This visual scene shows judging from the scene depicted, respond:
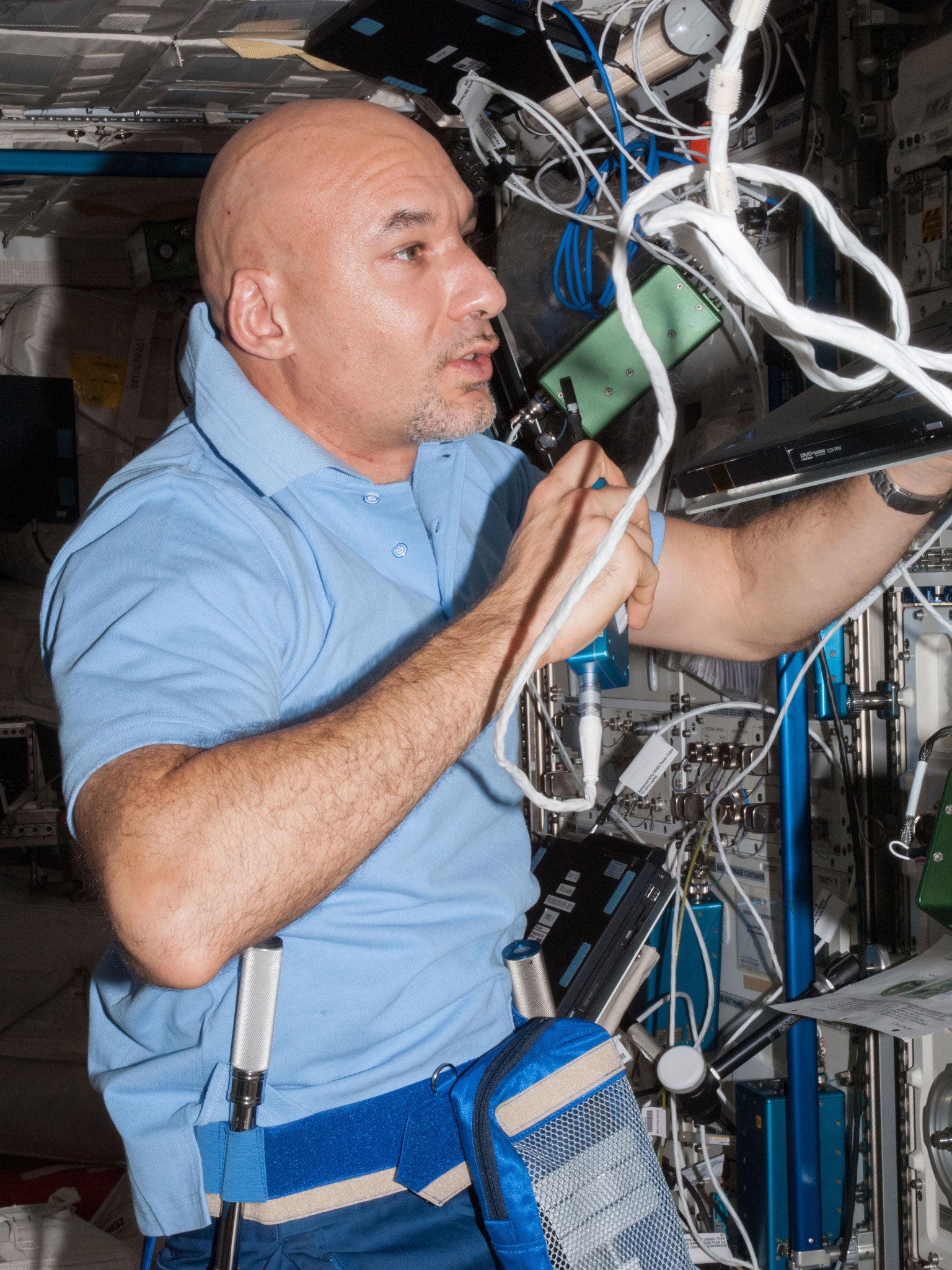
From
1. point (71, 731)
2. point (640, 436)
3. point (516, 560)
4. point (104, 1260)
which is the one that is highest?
point (640, 436)

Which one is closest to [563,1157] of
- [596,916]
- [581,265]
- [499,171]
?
[596,916]

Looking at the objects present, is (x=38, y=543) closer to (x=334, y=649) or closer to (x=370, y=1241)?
(x=334, y=649)

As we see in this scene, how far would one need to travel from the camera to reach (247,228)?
159 cm

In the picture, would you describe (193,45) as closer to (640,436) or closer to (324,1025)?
(640,436)

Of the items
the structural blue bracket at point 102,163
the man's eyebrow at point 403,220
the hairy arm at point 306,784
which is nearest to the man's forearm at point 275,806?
the hairy arm at point 306,784

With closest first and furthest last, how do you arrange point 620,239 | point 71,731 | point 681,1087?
1. point 620,239
2. point 71,731
3. point 681,1087

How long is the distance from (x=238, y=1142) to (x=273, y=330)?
108 cm

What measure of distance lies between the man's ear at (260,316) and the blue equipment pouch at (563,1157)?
1016 mm

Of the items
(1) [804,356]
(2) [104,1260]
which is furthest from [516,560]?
(2) [104,1260]

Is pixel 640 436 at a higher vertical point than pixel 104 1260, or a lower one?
higher

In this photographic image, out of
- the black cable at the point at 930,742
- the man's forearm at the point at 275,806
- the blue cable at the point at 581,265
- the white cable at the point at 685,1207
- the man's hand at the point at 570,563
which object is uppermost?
the blue cable at the point at 581,265

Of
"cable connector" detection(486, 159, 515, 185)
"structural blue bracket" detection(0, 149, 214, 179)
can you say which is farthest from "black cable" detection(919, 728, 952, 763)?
"structural blue bracket" detection(0, 149, 214, 179)

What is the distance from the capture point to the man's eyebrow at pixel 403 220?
1.51 meters

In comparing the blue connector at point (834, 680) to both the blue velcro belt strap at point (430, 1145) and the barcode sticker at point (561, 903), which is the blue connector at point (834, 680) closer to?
the barcode sticker at point (561, 903)
